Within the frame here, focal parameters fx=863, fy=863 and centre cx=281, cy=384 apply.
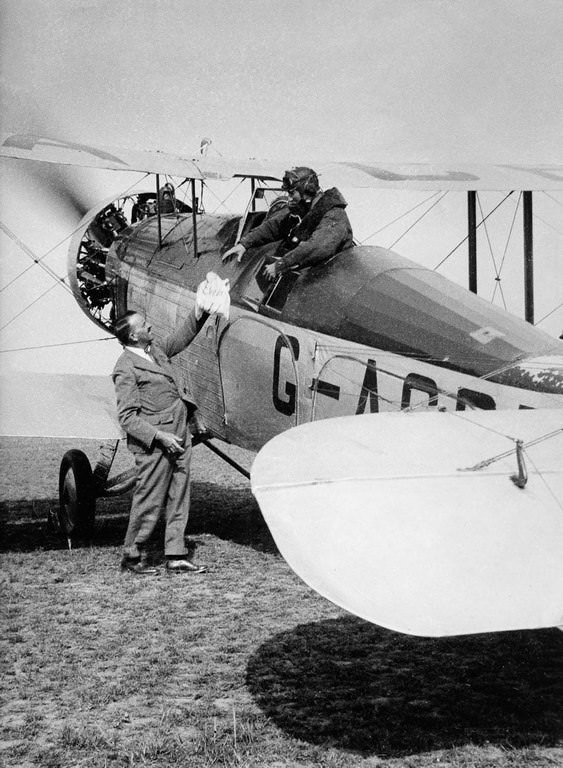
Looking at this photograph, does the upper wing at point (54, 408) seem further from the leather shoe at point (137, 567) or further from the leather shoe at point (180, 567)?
the leather shoe at point (180, 567)

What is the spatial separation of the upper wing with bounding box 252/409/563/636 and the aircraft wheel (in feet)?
13.5

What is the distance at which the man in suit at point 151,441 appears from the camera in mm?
5551

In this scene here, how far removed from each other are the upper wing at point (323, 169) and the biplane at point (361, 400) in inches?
0.8

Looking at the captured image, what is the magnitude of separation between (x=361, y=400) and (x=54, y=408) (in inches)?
154

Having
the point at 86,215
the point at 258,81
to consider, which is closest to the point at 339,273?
the point at 258,81

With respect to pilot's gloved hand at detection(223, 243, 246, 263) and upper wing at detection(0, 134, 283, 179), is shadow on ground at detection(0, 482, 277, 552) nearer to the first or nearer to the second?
pilot's gloved hand at detection(223, 243, 246, 263)

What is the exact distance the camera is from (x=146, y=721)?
3.34 meters

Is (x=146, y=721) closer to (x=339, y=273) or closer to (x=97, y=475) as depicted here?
(x=339, y=273)

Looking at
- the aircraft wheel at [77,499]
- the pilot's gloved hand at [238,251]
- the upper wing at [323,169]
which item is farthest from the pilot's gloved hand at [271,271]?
the aircraft wheel at [77,499]

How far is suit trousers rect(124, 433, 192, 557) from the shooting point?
5570 millimetres

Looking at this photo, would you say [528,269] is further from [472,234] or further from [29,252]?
[29,252]

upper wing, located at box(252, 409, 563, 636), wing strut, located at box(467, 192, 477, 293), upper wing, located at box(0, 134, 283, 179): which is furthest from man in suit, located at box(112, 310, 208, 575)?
wing strut, located at box(467, 192, 477, 293)

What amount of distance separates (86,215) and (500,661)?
7.26 metres

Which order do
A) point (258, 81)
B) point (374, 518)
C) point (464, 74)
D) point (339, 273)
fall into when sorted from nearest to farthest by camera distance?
point (374, 518) → point (339, 273) → point (464, 74) → point (258, 81)
